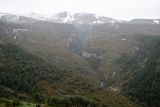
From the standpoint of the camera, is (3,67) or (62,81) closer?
(3,67)

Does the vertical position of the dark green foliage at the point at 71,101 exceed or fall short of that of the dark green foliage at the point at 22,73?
it falls short

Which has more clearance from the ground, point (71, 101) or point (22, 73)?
point (22, 73)

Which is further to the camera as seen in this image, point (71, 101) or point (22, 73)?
point (22, 73)

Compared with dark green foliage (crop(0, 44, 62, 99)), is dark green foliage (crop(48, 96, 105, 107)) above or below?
below

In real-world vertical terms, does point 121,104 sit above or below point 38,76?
below

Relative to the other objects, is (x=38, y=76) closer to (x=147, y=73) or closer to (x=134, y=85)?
(x=134, y=85)

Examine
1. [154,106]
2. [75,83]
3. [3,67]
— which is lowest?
[154,106]

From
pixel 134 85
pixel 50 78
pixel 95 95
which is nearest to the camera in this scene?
pixel 95 95

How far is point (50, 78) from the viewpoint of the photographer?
170 metres

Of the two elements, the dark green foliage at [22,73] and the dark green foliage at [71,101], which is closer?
the dark green foliage at [71,101]

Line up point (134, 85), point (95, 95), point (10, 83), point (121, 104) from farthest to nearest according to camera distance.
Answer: point (134, 85) < point (95, 95) < point (121, 104) < point (10, 83)

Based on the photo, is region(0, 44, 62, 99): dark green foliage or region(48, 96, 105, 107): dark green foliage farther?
region(0, 44, 62, 99): dark green foliage

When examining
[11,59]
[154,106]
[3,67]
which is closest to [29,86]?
[3,67]

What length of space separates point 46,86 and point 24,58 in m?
48.8
